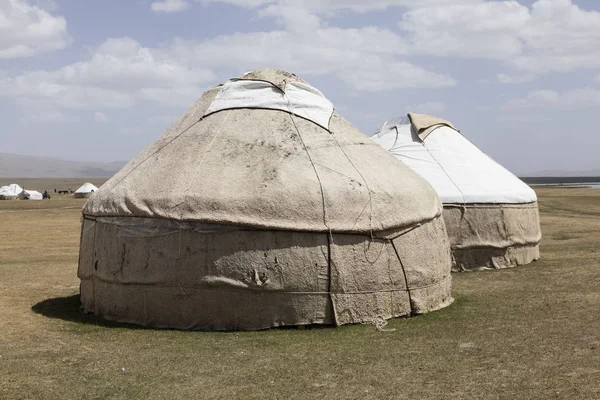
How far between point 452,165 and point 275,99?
5602mm

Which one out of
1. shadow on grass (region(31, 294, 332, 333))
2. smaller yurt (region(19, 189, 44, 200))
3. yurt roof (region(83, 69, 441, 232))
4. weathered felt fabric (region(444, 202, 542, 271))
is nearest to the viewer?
yurt roof (region(83, 69, 441, 232))

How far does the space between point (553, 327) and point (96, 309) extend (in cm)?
563

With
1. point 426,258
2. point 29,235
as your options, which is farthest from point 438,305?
point 29,235

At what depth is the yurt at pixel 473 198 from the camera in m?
13.5

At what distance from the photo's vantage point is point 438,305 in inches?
379

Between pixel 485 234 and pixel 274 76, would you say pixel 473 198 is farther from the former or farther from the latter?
pixel 274 76

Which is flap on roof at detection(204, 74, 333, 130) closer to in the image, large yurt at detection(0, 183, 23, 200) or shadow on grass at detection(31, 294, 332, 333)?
shadow on grass at detection(31, 294, 332, 333)

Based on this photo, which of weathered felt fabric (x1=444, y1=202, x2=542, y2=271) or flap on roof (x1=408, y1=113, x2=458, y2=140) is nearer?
weathered felt fabric (x1=444, y1=202, x2=542, y2=271)

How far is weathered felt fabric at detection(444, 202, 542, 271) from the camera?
44.3 feet

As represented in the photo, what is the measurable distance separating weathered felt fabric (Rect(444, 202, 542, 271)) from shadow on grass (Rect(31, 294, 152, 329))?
266 inches

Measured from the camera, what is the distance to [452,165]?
47.2 feet

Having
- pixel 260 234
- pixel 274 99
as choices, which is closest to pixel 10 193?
pixel 274 99

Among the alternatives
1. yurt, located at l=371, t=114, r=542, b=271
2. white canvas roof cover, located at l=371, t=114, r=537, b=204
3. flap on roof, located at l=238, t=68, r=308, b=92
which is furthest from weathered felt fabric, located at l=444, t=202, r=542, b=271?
flap on roof, located at l=238, t=68, r=308, b=92

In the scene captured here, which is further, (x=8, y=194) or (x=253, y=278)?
(x=8, y=194)
